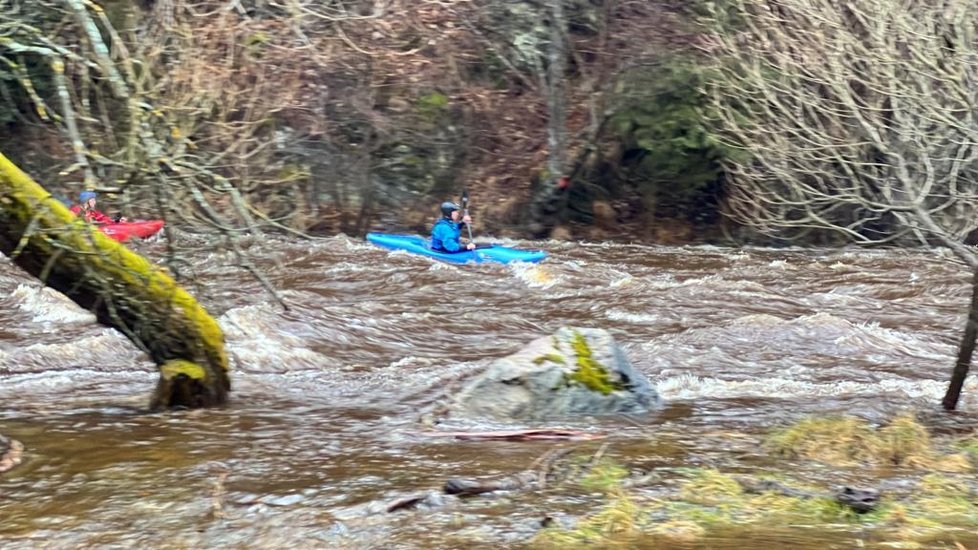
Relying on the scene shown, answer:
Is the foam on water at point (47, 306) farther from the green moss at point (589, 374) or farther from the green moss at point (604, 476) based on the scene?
the green moss at point (604, 476)

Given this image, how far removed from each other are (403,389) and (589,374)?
1.53 meters

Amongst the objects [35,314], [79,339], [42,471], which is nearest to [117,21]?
[35,314]

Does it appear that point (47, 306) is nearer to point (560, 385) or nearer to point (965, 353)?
point (560, 385)

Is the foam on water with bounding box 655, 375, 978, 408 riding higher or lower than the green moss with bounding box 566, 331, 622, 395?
lower

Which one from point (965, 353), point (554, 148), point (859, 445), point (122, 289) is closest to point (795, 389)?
point (965, 353)

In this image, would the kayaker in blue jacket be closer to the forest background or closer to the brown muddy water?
the brown muddy water

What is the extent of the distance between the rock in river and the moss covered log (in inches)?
63.7

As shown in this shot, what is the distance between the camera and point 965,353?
653cm

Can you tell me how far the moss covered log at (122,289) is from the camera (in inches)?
227

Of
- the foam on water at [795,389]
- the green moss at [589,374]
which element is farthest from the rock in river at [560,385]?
the foam on water at [795,389]

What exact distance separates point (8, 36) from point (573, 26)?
17525 mm

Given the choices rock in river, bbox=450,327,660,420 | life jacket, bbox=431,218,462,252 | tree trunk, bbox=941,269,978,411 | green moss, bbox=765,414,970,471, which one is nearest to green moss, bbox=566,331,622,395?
rock in river, bbox=450,327,660,420

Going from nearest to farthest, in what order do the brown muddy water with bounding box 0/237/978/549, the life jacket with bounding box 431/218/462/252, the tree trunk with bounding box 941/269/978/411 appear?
the brown muddy water with bounding box 0/237/978/549 → the tree trunk with bounding box 941/269/978/411 → the life jacket with bounding box 431/218/462/252

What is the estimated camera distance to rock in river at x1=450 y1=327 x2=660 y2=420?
6.66 meters
